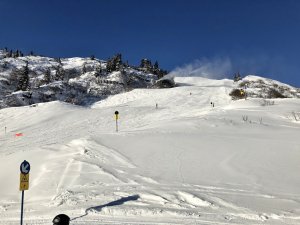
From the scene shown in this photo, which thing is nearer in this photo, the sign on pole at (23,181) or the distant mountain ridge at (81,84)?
the sign on pole at (23,181)

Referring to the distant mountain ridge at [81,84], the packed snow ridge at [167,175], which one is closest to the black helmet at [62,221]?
the packed snow ridge at [167,175]

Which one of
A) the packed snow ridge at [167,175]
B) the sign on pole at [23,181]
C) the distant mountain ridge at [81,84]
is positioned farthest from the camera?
the distant mountain ridge at [81,84]

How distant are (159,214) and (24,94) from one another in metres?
54.0

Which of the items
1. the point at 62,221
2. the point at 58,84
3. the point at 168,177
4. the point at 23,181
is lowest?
the point at 168,177

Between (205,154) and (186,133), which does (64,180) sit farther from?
(186,133)

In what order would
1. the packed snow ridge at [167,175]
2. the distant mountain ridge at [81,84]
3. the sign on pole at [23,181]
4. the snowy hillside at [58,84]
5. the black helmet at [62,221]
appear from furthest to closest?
the snowy hillside at [58,84], the distant mountain ridge at [81,84], the packed snow ridge at [167,175], the sign on pole at [23,181], the black helmet at [62,221]

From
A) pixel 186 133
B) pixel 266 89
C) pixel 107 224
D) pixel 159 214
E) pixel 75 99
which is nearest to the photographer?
pixel 107 224

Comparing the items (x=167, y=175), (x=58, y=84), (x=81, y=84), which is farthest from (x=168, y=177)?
(x=81, y=84)

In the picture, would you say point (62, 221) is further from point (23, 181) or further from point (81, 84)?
point (81, 84)

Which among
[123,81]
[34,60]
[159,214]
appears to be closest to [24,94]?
Answer: [123,81]

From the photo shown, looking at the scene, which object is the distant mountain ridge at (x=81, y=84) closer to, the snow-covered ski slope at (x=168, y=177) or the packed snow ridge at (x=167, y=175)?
the packed snow ridge at (x=167, y=175)

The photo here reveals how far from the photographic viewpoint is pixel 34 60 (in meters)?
122

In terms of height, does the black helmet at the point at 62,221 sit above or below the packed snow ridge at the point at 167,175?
above

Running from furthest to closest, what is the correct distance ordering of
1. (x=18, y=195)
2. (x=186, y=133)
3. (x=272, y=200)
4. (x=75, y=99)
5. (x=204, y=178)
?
(x=75, y=99) → (x=186, y=133) → (x=204, y=178) → (x=18, y=195) → (x=272, y=200)
